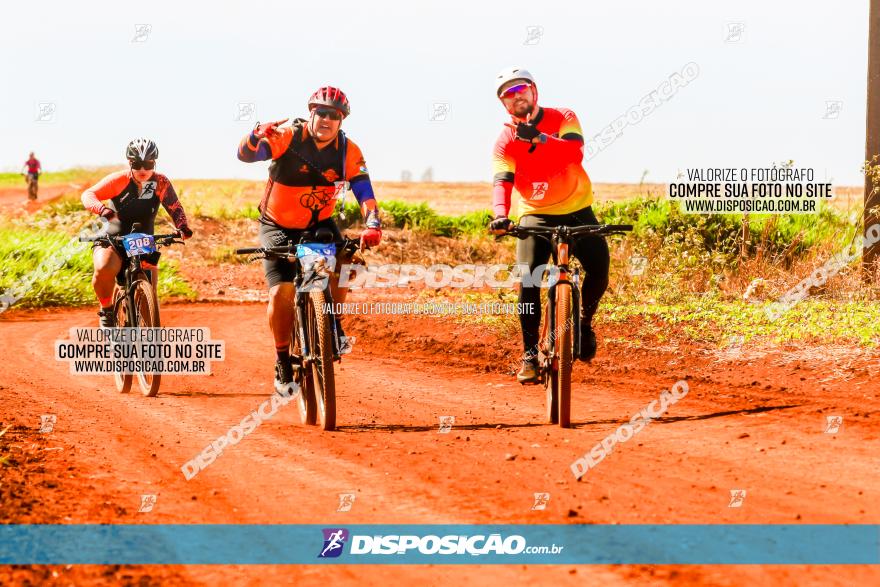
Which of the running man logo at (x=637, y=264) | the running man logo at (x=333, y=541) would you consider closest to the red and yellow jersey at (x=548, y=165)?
the running man logo at (x=333, y=541)

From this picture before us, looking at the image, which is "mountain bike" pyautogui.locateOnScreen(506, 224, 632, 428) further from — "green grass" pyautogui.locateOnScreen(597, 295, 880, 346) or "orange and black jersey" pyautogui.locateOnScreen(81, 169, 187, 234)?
"orange and black jersey" pyautogui.locateOnScreen(81, 169, 187, 234)

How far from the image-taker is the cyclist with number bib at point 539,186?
25.6 feet

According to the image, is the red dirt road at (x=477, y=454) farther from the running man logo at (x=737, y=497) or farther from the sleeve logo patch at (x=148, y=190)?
the sleeve logo patch at (x=148, y=190)

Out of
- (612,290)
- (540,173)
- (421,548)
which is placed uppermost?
(540,173)

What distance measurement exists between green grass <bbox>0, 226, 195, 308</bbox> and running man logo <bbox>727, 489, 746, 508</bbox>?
15.7 m

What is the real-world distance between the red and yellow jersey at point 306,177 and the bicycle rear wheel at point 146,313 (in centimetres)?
212

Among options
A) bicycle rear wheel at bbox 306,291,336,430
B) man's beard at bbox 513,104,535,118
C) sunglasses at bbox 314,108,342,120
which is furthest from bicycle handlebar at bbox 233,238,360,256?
man's beard at bbox 513,104,535,118

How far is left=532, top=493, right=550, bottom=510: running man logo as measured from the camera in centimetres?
511

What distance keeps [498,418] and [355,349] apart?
5.13 meters

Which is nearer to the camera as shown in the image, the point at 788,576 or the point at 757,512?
the point at 788,576

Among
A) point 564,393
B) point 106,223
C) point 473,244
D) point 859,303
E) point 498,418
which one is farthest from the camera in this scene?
point 473,244

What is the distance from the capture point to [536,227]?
742 cm

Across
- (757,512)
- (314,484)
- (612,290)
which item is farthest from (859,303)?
(314,484)

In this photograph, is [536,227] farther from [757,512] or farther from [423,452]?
[757,512]
